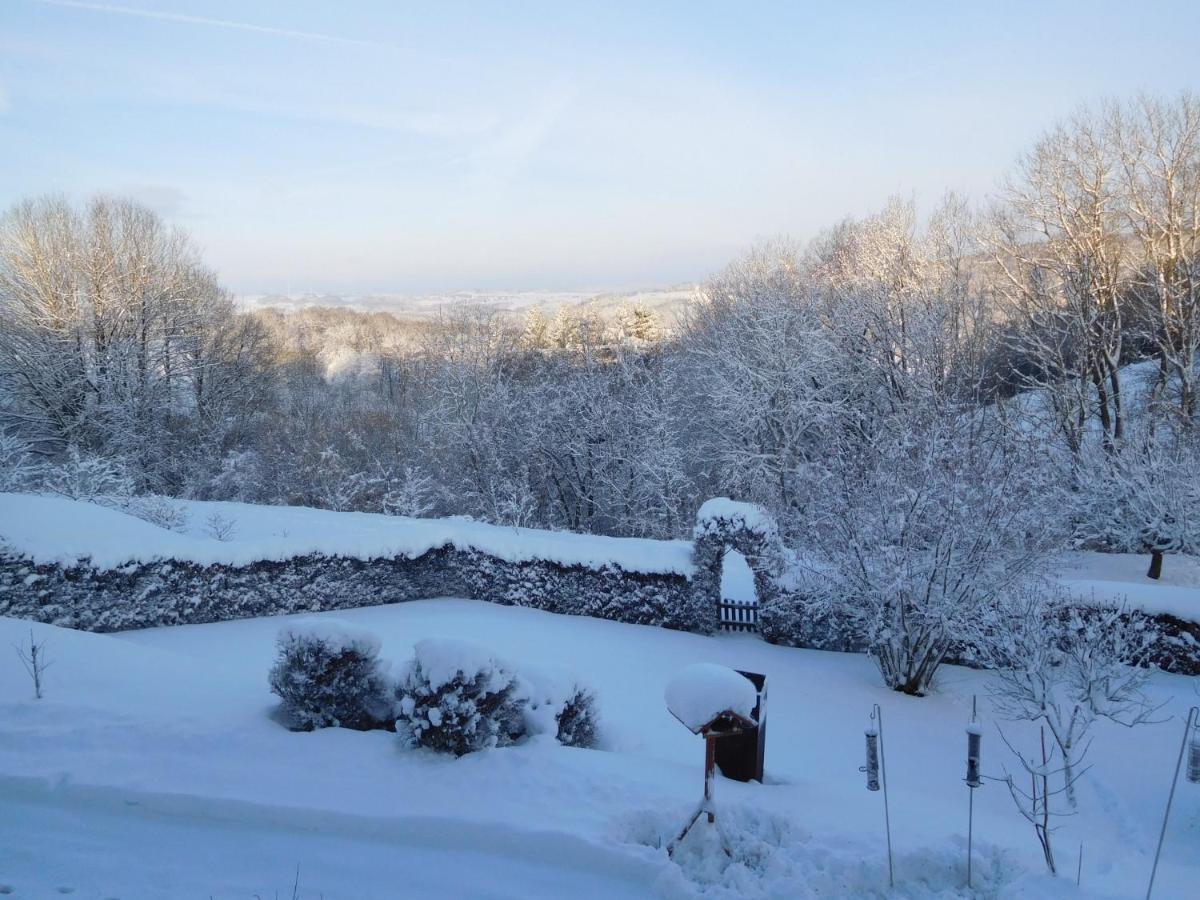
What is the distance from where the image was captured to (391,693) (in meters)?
5.84

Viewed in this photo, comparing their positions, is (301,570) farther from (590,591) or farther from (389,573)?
(590,591)

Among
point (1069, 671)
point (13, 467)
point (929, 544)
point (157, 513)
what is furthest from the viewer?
point (13, 467)

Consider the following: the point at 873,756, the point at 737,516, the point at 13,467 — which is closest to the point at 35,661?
the point at 873,756

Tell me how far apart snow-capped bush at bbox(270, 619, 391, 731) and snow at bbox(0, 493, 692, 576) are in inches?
229

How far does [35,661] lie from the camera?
19.4 ft

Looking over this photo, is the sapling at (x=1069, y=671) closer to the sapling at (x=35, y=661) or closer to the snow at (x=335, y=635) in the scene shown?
the snow at (x=335, y=635)

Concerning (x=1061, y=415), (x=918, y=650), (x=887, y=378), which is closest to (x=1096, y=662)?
(x=918, y=650)

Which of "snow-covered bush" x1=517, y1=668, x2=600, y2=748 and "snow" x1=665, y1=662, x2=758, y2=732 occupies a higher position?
"snow" x1=665, y1=662, x2=758, y2=732

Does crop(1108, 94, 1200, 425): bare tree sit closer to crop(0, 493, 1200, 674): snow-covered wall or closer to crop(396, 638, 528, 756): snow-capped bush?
crop(0, 493, 1200, 674): snow-covered wall

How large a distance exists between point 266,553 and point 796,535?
311 inches

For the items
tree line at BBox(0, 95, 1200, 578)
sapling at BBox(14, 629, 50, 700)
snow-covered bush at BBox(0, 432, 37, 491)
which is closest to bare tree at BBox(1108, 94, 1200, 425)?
tree line at BBox(0, 95, 1200, 578)

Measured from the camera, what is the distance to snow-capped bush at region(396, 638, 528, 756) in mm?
5086

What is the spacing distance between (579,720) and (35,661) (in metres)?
4.49

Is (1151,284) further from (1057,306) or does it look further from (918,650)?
(918,650)
